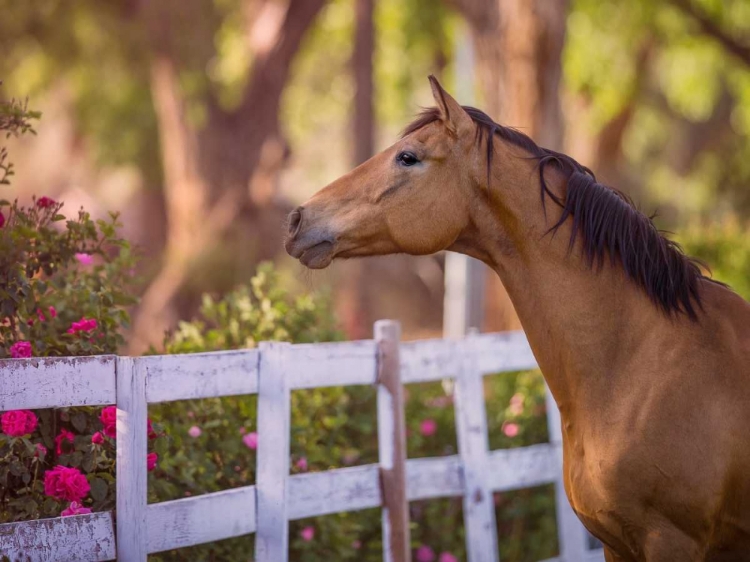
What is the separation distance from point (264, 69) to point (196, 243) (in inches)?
122

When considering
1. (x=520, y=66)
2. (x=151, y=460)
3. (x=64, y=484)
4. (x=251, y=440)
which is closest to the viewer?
(x=64, y=484)

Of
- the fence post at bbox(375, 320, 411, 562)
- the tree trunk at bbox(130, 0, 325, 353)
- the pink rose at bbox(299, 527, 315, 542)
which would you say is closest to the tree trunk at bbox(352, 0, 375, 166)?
the tree trunk at bbox(130, 0, 325, 353)

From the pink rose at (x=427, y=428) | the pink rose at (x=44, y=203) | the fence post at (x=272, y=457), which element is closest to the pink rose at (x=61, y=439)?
the fence post at (x=272, y=457)

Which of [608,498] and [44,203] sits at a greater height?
[44,203]

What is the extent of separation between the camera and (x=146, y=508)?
146 inches

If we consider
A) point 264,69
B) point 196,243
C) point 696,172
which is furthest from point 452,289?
point 696,172

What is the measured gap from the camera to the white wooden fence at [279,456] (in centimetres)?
347

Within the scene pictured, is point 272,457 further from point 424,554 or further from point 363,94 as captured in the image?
point 363,94

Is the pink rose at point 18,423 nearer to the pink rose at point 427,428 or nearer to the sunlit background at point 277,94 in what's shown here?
the pink rose at point 427,428

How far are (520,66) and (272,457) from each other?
19.3ft

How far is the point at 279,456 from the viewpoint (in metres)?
4.29

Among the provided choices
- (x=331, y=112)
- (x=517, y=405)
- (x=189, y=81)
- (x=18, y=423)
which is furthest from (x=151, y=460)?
(x=331, y=112)

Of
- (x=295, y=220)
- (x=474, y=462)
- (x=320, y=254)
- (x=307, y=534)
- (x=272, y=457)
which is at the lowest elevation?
(x=307, y=534)

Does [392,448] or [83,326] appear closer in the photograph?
[83,326]
